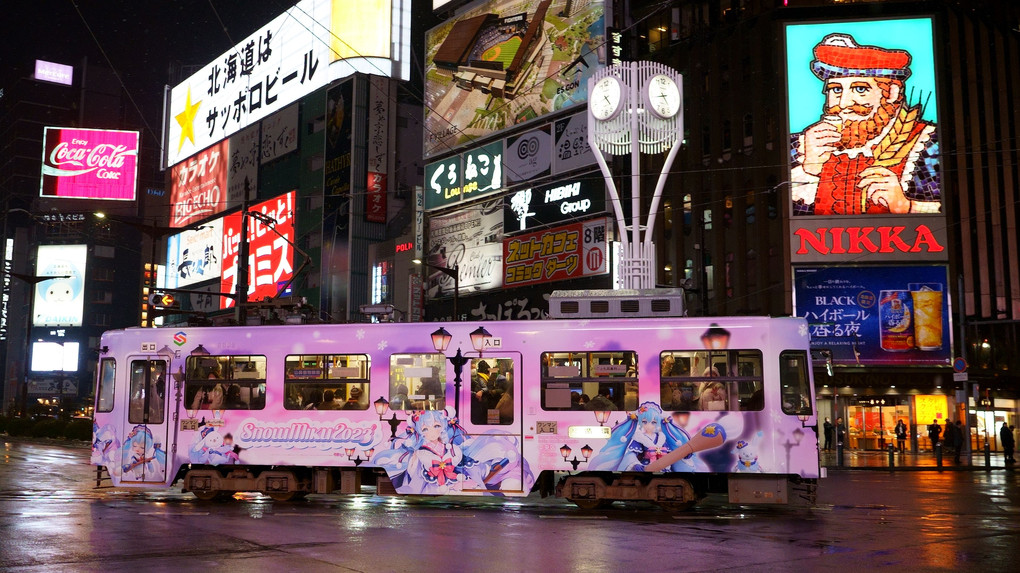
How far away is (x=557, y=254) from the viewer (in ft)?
156

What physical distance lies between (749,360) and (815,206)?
1245 inches

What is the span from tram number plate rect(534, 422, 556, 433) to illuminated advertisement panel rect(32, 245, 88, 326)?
341 ft

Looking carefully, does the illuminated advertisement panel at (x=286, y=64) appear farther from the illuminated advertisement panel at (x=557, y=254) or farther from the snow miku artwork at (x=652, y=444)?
the snow miku artwork at (x=652, y=444)

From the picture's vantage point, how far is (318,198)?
70.3 metres

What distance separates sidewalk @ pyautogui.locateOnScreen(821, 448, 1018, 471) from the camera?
3291cm

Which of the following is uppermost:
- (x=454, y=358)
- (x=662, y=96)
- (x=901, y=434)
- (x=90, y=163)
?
(x=90, y=163)

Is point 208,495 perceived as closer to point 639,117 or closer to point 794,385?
point 794,385

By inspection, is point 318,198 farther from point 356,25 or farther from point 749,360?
Result: point 749,360

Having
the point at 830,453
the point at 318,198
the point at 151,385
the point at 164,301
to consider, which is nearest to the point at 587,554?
the point at 151,385

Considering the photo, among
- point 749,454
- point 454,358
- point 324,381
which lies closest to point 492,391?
point 454,358

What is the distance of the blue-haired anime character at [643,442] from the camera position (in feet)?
53.6

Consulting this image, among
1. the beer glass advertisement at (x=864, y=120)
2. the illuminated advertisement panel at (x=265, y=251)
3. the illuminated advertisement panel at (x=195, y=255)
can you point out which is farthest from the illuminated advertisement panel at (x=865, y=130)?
the illuminated advertisement panel at (x=195, y=255)

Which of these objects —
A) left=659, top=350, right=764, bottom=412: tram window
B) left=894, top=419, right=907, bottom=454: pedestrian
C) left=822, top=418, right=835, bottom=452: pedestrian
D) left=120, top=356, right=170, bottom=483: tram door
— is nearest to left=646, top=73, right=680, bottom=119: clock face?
left=659, top=350, right=764, bottom=412: tram window

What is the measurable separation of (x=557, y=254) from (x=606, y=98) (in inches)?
736
